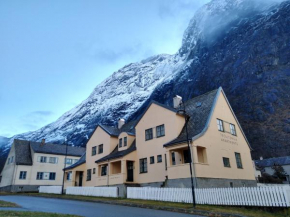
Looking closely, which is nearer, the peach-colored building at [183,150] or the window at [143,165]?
the peach-colored building at [183,150]

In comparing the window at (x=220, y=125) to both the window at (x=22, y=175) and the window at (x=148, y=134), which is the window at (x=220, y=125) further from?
the window at (x=22, y=175)

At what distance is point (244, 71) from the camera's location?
9969 cm

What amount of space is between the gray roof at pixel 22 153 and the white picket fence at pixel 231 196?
34.6m

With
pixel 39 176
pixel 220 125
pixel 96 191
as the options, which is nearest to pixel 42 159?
pixel 39 176

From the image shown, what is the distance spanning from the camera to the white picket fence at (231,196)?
13796 millimetres

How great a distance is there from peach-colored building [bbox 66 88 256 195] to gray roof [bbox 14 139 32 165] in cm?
2296

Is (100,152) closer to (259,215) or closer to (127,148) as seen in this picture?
(127,148)

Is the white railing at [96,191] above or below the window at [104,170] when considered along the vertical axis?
below

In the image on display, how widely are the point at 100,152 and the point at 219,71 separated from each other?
86.8 metres

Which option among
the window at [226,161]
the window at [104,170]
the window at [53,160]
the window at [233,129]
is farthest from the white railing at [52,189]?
the window at [233,129]

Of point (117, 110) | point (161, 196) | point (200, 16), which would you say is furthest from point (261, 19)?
point (161, 196)

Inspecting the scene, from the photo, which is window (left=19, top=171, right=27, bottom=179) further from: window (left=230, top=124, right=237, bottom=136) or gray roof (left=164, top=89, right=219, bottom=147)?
window (left=230, top=124, right=237, bottom=136)

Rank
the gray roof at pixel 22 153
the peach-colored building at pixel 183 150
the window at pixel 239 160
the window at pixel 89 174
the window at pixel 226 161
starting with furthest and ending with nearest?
the gray roof at pixel 22 153, the window at pixel 89 174, the window at pixel 239 160, the window at pixel 226 161, the peach-colored building at pixel 183 150

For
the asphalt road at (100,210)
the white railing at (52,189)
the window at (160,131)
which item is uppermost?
the window at (160,131)
